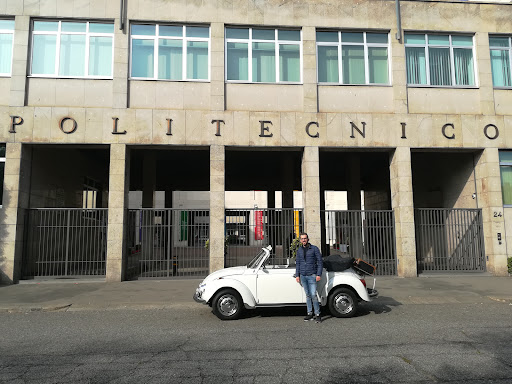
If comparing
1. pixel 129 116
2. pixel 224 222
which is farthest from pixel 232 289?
pixel 129 116

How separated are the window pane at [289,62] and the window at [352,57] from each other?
805 mm

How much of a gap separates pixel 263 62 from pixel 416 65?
5.75m

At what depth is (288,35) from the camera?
14.0 m

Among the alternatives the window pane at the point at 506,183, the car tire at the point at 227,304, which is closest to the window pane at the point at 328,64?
the window pane at the point at 506,183

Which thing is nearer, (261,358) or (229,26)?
(261,358)

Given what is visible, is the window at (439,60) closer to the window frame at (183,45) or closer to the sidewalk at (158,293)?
the sidewalk at (158,293)

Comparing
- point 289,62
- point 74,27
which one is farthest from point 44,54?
point 289,62

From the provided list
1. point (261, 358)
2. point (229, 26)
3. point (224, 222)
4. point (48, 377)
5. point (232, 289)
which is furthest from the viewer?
point (229, 26)

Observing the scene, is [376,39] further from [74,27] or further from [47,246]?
[47,246]

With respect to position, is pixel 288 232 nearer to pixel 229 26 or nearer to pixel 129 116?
pixel 129 116

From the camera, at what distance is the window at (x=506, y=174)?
1362cm

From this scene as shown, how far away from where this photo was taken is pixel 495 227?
13156 millimetres

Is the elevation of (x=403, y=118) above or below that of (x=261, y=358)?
above

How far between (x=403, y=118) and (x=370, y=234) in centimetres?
436
